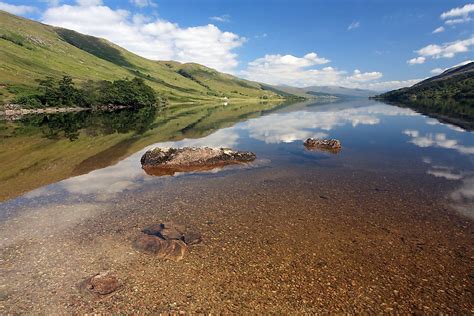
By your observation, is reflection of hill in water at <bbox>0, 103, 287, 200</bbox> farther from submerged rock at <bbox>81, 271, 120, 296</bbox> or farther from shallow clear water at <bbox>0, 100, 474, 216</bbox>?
submerged rock at <bbox>81, 271, 120, 296</bbox>

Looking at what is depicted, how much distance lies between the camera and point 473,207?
24.0 meters

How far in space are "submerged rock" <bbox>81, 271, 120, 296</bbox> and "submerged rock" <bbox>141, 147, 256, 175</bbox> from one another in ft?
68.4

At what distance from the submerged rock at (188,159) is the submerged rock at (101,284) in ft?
68.4

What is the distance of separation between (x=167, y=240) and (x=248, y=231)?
17.5 ft

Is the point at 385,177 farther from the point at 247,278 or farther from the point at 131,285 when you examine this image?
the point at 131,285

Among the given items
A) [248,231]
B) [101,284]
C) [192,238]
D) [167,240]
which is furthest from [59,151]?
[248,231]

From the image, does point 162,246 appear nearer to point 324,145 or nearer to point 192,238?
point 192,238

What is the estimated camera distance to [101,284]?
1508cm

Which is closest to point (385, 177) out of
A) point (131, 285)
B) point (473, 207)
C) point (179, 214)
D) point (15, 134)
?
point (473, 207)

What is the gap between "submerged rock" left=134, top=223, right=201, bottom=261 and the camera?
1803 cm

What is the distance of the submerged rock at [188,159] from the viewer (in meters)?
37.3

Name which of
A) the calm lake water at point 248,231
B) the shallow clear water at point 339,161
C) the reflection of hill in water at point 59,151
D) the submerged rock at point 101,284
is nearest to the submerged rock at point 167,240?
the calm lake water at point 248,231

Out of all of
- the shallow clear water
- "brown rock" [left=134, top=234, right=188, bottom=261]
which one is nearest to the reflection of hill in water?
the shallow clear water

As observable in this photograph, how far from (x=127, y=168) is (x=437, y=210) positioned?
3229 centimetres
